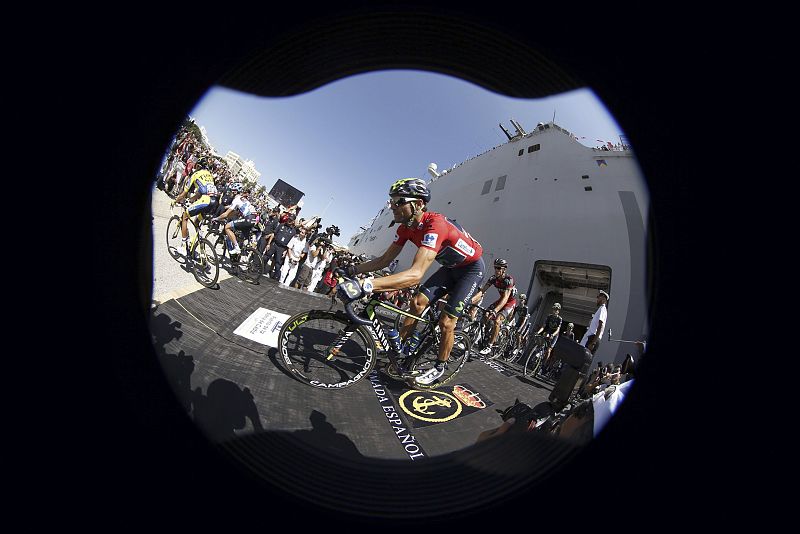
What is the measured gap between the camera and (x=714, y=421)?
0.62m

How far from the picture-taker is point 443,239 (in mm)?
2264

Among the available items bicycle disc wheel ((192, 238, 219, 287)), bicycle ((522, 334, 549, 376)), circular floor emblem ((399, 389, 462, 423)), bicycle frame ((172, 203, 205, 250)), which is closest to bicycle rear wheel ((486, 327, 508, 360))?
bicycle ((522, 334, 549, 376))

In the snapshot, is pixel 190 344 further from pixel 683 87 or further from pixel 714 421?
pixel 683 87

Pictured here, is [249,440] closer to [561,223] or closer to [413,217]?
[413,217]

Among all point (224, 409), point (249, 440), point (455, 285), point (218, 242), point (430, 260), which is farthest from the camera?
point (218, 242)

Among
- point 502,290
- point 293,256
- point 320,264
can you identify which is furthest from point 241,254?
point 502,290

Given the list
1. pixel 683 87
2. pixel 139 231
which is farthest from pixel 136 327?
pixel 683 87

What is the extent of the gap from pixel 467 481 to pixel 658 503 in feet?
2.51

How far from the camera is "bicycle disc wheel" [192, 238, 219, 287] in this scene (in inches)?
101

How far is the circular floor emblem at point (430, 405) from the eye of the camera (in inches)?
81.6

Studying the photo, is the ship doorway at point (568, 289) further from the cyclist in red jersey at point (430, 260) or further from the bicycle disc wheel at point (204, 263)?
the bicycle disc wheel at point (204, 263)

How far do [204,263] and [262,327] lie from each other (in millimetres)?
975

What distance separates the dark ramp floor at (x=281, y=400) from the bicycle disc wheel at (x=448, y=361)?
12 centimetres

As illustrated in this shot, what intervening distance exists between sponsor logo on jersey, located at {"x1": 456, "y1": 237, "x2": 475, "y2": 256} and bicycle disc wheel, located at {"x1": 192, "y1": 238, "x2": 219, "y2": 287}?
→ 8.87ft
